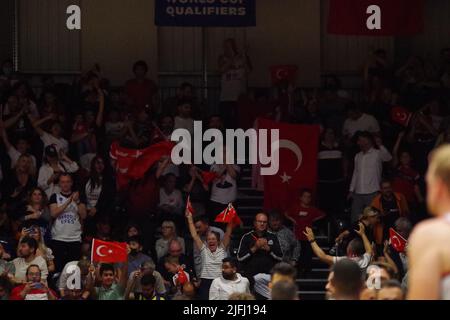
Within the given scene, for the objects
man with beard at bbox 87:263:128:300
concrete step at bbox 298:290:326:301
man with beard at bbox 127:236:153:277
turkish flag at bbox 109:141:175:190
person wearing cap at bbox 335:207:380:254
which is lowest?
concrete step at bbox 298:290:326:301

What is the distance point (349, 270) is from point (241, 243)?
834 cm

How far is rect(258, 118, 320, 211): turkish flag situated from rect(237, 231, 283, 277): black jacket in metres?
2.03

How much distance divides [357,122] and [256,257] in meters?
4.05

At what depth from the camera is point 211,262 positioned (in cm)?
1574

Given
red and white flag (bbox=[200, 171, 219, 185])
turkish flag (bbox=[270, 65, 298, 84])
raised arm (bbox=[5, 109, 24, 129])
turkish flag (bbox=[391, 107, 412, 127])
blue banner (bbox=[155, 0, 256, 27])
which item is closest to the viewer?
red and white flag (bbox=[200, 171, 219, 185])

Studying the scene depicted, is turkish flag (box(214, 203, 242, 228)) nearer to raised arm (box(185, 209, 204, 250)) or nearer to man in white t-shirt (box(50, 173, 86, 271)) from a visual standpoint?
raised arm (box(185, 209, 204, 250))

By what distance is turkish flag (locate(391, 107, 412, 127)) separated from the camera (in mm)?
18484

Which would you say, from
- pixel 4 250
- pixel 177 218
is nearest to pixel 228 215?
pixel 177 218

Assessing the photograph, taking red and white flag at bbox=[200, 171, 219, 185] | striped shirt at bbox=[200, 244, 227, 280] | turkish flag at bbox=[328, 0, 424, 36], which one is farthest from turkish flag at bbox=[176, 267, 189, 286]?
turkish flag at bbox=[328, 0, 424, 36]

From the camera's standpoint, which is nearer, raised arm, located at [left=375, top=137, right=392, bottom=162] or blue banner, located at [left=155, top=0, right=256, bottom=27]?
raised arm, located at [left=375, top=137, right=392, bottom=162]

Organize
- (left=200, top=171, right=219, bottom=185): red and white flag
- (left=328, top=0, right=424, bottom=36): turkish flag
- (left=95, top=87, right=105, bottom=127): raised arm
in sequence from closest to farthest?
(left=200, top=171, right=219, bottom=185): red and white flag, (left=95, top=87, right=105, bottom=127): raised arm, (left=328, top=0, right=424, bottom=36): turkish flag

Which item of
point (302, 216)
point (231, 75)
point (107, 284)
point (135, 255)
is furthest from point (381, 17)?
point (107, 284)

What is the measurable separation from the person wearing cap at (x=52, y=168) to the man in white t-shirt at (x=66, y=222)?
243 mm

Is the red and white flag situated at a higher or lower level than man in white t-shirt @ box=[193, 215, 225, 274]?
higher
